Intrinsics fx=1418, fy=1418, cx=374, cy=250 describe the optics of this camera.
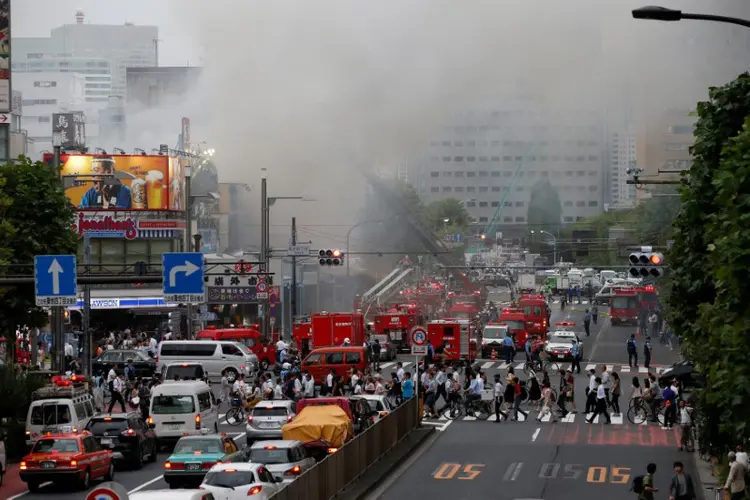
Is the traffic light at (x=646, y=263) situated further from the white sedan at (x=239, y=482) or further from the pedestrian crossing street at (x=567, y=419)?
the white sedan at (x=239, y=482)

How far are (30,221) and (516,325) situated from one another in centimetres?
3214

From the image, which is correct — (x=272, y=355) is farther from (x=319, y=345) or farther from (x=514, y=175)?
(x=514, y=175)

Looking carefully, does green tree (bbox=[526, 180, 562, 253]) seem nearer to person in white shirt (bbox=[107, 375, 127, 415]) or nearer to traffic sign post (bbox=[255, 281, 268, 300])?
traffic sign post (bbox=[255, 281, 268, 300])

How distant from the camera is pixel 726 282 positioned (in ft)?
63.0

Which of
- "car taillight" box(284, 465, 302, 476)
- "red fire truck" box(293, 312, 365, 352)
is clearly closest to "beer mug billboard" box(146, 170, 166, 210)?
"red fire truck" box(293, 312, 365, 352)

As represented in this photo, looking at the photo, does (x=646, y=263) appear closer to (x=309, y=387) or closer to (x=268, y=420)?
(x=309, y=387)

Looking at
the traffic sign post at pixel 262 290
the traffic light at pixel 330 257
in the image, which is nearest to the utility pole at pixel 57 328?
the traffic light at pixel 330 257

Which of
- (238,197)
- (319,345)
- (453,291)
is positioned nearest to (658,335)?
(453,291)

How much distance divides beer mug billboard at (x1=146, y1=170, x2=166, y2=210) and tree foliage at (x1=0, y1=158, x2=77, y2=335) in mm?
43082

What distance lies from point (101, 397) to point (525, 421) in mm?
13948

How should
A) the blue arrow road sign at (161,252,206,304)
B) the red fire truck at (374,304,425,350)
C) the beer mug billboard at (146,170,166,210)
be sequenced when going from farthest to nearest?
the beer mug billboard at (146,170,166,210) → the red fire truck at (374,304,425,350) → the blue arrow road sign at (161,252,206,304)

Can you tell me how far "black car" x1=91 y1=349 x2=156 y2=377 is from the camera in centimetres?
5478

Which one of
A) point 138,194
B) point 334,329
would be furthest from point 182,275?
point 138,194

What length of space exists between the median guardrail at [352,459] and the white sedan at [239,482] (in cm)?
91
